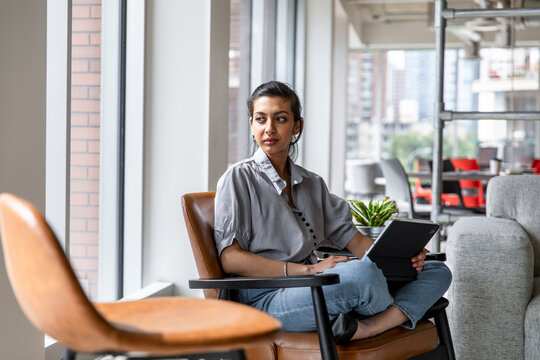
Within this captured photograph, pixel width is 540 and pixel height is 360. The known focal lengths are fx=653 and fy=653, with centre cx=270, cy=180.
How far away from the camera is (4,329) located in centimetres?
179

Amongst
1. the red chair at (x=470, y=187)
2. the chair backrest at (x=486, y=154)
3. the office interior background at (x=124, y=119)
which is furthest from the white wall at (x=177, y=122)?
the chair backrest at (x=486, y=154)

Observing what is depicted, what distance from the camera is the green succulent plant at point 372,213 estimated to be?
2.46m

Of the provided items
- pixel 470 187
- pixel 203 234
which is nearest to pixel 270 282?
pixel 203 234

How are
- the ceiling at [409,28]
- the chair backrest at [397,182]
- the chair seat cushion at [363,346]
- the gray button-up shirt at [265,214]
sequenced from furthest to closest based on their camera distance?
→ the ceiling at [409,28], the chair backrest at [397,182], the gray button-up shirt at [265,214], the chair seat cushion at [363,346]

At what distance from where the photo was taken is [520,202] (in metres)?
2.75

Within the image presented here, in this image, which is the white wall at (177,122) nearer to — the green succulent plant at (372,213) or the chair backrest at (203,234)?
the green succulent plant at (372,213)

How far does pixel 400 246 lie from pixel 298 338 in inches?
15.9

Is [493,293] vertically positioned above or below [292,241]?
below

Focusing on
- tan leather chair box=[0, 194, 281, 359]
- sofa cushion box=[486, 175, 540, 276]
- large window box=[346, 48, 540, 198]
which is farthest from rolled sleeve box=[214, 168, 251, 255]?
large window box=[346, 48, 540, 198]

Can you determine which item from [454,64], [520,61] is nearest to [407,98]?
[454,64]

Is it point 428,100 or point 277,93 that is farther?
point 428,100

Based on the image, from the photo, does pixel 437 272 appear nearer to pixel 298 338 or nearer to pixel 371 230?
pixel 371 230

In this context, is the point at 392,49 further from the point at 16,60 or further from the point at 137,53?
the point at 16,60

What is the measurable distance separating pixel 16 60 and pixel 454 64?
10002mm
